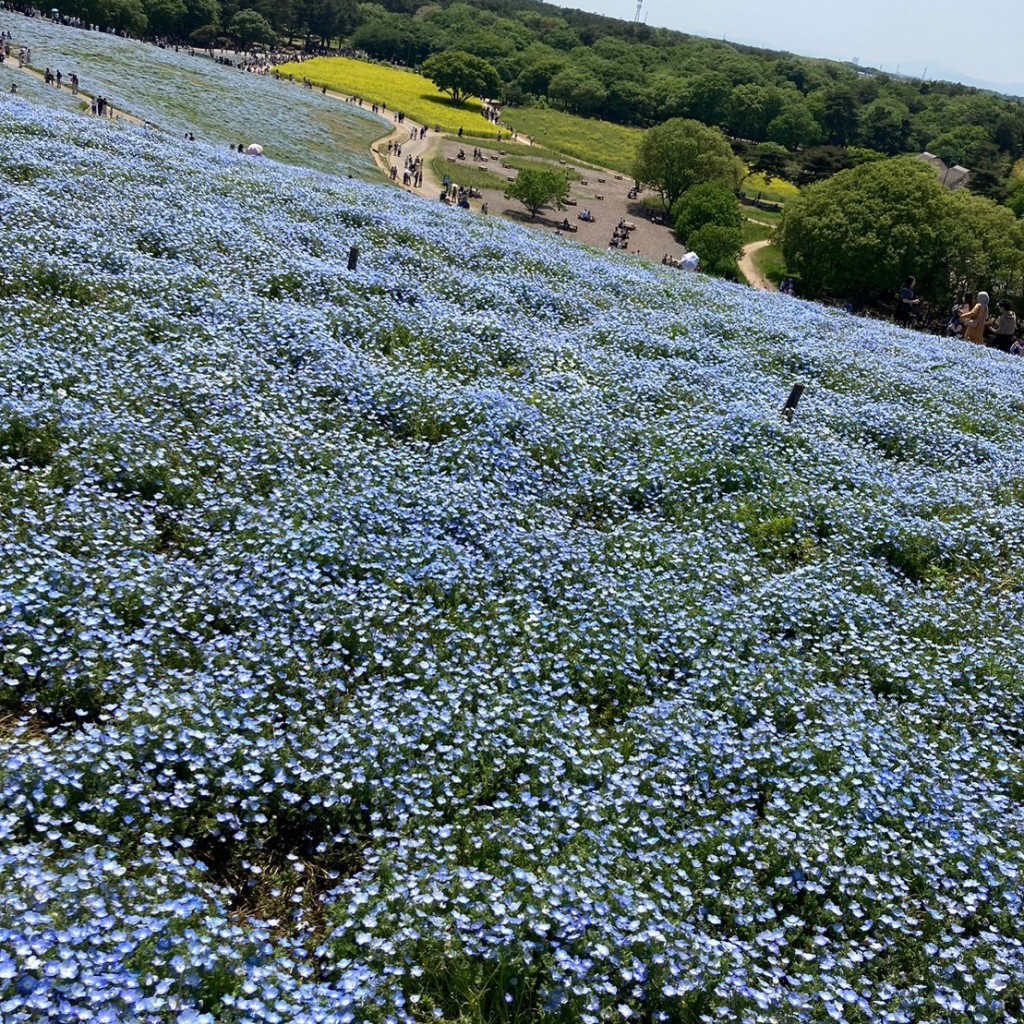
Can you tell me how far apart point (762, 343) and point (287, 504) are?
11.1 metres

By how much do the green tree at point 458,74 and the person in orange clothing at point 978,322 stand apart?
94229 millimetres

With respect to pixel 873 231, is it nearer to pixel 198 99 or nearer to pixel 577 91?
pixel 198 99

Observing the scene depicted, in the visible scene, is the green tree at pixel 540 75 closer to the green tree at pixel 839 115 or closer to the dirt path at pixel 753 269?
the green tree at pixel 839 115

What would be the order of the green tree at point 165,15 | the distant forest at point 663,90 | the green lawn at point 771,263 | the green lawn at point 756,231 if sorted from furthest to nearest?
the distant forest at point 663,90 < the green tree at point 165,15 < the green lawn at point 756,231 < the green lawn at point 771,263

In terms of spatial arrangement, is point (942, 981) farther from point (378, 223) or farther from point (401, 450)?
point (378, 223)

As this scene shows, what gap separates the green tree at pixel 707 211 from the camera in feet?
188

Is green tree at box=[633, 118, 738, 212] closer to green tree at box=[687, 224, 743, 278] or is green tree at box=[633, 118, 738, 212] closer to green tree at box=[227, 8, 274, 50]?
green tree at box=[687, 224, 743, 278]

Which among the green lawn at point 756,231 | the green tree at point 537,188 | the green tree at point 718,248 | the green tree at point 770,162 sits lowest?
the green tree at point 718,248

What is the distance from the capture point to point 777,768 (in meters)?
5.98

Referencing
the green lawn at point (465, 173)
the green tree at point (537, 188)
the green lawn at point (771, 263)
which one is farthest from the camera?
the green lawn at point (465, 173)

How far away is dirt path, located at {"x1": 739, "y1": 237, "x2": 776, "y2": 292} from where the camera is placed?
56.0m

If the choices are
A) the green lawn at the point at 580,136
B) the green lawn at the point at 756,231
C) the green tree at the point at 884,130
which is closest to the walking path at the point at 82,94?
the green lawn at the point at 756,231

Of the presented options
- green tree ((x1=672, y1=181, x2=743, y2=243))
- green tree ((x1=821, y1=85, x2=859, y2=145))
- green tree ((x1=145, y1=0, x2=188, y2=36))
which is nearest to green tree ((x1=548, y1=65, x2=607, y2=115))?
green tree ((x1=821, y1=85, x2=859, y2=145))

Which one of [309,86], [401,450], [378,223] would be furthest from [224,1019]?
[309,86]
